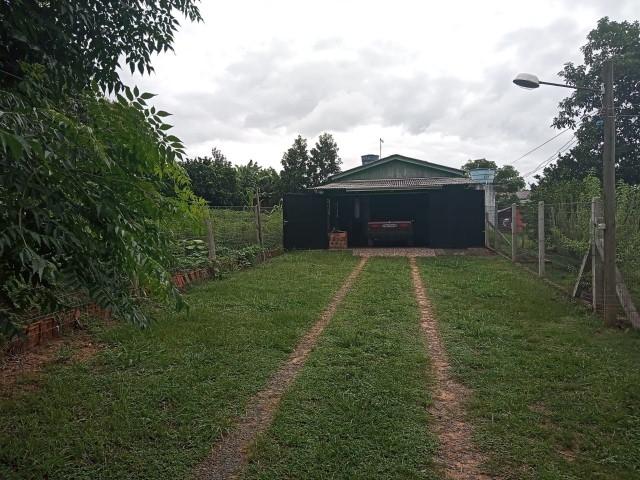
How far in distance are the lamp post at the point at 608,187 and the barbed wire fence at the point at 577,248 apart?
120mm

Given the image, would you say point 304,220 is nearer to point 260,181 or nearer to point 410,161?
point 410,161

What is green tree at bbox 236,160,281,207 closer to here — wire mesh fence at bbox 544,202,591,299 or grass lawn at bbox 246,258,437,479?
wire mesh fence at bbox 544,202,591,299

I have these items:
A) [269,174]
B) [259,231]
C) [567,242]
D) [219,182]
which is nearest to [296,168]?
[269,174]

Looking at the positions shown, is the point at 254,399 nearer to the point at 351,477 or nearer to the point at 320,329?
the point at 351,477

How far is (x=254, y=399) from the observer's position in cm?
347

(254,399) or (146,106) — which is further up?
(146,106)

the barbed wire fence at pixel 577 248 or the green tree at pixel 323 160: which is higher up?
→ the green tree at pixel 323 160

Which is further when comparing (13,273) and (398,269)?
(398,269)

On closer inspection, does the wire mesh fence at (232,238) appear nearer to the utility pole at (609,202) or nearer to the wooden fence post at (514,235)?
the utility pole at (609,202)

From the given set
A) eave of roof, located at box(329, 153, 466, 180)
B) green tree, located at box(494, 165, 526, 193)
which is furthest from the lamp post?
green tree, located at box(494, 165, 526, 193)

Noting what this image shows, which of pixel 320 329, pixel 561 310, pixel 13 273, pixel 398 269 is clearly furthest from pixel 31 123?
pixel 398 269

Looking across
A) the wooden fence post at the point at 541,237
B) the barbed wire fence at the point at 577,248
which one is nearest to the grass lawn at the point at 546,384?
the barbed wire fence at the point at 577,248

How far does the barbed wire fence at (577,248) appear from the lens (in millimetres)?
5836

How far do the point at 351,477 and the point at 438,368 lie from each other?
1.92 meters
